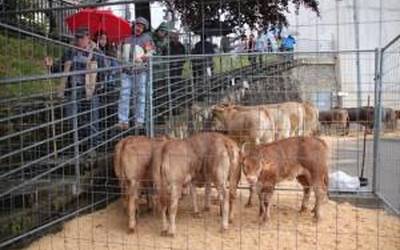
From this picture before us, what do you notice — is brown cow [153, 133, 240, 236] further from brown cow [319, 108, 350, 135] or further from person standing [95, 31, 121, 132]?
brown cow [319, 108, 350, 135]

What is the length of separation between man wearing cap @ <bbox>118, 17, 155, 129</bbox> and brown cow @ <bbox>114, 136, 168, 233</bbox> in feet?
3.86

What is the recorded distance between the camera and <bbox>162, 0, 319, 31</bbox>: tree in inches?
290

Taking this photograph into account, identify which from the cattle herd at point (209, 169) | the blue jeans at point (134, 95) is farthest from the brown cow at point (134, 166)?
the blue jeans at point (134, 95)

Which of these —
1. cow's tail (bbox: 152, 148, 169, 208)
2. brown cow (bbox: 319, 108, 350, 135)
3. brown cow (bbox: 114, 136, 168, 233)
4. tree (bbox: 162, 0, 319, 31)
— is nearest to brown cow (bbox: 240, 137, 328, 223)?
cow's tail (bbox: 152, 148, 169, 208)

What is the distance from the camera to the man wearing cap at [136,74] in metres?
8.57

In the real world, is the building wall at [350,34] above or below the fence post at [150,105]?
above

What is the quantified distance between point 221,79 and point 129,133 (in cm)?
205

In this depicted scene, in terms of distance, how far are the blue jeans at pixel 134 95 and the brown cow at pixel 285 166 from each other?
5.99 ft

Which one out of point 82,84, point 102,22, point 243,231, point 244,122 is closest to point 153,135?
point 82,84

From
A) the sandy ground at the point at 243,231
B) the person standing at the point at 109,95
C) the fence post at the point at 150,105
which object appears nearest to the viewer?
the sandy ground at the point at 243,231

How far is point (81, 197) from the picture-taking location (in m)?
8.04

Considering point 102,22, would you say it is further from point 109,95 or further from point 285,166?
point 285,166

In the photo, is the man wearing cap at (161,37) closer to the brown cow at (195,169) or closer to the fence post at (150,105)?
the fence post at (150,105)

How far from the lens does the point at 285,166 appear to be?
7551 mm
